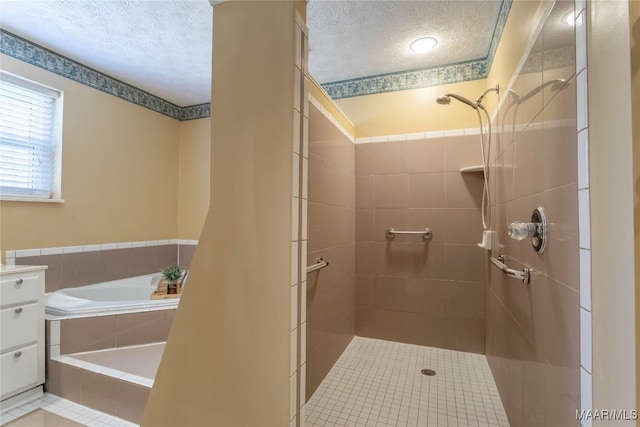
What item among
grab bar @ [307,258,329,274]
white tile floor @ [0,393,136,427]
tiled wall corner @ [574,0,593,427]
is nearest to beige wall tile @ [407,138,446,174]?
grab bar @ [307,258,329,274]

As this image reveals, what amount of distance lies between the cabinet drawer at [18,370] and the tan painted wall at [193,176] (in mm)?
1778

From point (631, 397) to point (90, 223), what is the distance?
348 cm

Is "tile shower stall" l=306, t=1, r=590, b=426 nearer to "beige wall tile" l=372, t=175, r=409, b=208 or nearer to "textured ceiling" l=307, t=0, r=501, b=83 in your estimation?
"beige wall tile" l=372, t=175, r=409, b=208

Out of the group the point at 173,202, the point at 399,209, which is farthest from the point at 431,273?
the point at 173,202

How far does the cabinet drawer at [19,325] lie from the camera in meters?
Answer: 1.70

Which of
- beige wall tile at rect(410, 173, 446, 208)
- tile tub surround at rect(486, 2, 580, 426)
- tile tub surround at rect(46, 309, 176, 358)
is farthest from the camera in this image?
beige wall tile at rect(410, 173, 446, 208)

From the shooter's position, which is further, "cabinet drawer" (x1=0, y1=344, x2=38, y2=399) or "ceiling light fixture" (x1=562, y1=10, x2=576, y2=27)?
"cabinet drawer" (x1=0, y1=344, x2=38, y2=399)

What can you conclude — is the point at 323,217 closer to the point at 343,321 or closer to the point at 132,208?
the point at 343,321

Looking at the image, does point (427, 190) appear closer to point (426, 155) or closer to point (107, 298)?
point (426, 155)

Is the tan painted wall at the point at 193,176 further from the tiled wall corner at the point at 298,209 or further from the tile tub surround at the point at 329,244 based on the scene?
the tiled wall corner at the point at 298,209

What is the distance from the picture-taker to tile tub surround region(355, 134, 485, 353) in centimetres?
231

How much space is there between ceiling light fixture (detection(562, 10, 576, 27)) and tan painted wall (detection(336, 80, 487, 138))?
5.09 feet

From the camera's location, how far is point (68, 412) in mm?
1725

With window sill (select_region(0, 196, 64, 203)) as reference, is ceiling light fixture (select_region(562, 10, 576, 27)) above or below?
above
